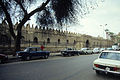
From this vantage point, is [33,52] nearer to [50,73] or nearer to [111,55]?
[50,73]

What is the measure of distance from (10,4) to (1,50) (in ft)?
25.6

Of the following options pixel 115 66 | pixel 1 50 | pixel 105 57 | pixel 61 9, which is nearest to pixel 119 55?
pixel 105 57

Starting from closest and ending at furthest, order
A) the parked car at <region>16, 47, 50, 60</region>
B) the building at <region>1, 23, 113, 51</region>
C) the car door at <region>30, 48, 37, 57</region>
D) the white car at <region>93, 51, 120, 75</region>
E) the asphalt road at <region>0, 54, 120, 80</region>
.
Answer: the white car at <region>93, 51, 120, 75</region>, the asphalt road at <region>0, 54, 120, 80</region>, the parked car at <region>16, 47, 50, 60</region>, the car door at <region>30, 48, 37, 57</region>, the building at <region>1, 23, 113, 51</region>

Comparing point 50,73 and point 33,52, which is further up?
point 33,52

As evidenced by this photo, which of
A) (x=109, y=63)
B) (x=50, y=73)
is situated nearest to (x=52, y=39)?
(x=50, y=73)

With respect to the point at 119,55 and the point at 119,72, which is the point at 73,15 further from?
the point at 119,72

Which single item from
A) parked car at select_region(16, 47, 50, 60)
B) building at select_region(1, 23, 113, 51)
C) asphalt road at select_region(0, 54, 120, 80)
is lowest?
asphalt road at select_region(0, 54, 120, 80)

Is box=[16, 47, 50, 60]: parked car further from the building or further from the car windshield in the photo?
the car windshield

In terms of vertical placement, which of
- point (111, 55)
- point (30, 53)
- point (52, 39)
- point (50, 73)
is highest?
point (52, 39)

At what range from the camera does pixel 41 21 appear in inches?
878

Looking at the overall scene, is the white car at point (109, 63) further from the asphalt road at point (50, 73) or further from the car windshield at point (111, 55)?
the asphalt road at point (50, 73)

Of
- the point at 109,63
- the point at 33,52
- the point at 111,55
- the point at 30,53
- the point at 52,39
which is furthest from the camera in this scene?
the point at 52,39

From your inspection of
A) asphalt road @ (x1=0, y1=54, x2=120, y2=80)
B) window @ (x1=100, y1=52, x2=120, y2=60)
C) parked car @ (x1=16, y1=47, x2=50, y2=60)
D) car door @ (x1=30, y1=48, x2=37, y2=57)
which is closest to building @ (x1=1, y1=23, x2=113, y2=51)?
parked car @ (x1=16, y1=47, x2=50, y2=60)

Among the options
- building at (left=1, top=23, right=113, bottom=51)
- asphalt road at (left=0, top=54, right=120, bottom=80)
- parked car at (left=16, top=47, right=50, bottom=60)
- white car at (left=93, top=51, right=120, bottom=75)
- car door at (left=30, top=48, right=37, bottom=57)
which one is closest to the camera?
white car at (left=93, top=51, right=120, bottom=75)
